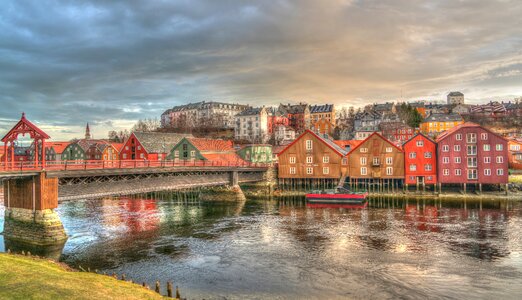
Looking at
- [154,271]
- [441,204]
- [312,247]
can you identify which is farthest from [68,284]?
[441,204]

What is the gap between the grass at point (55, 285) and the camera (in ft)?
59.1

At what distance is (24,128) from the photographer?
37531 millimetres

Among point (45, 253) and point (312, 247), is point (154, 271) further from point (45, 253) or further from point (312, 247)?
point (312, 247)

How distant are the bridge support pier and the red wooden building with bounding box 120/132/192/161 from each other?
177 ft

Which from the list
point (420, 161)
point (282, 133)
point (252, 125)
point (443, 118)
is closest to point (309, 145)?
point (420, 161)

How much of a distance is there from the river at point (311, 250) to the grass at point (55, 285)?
4164mm

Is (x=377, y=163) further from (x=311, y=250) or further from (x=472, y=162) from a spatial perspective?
(x=311, y=250)

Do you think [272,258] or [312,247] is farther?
[312,247]

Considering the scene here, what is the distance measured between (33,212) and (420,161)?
206ft

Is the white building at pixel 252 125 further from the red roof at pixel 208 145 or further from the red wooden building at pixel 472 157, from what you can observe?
the red wooden building at pixel 472 157

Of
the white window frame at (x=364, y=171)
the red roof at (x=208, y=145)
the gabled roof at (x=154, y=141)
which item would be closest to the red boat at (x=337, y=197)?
the white window frame at (x=364, y=171)

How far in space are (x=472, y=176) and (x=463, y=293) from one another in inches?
2097

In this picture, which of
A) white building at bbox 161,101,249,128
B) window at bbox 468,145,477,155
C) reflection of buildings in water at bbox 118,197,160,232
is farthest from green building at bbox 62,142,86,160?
window at bbox 468,145,477,155

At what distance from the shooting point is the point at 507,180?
6762 centimetres
